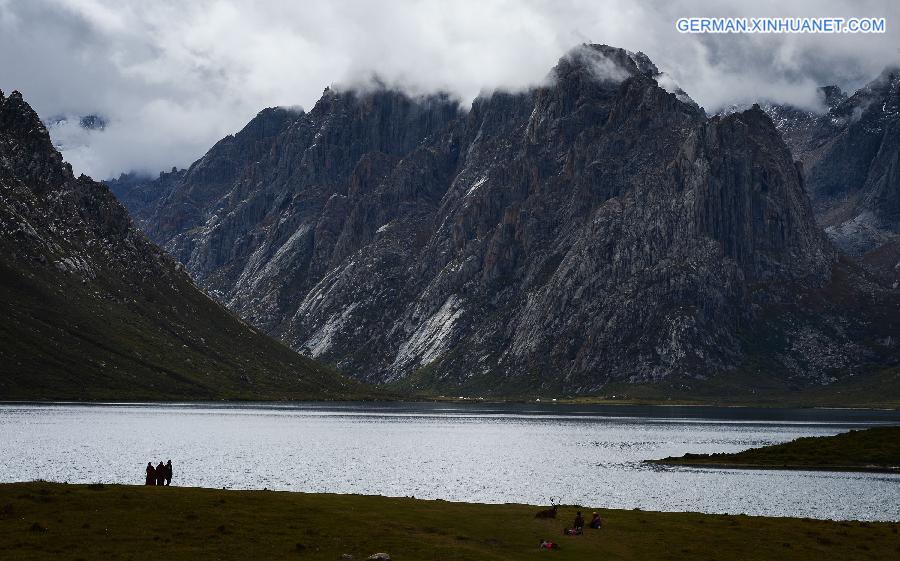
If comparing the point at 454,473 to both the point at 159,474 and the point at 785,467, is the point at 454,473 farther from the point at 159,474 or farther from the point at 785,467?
the point at 159,474

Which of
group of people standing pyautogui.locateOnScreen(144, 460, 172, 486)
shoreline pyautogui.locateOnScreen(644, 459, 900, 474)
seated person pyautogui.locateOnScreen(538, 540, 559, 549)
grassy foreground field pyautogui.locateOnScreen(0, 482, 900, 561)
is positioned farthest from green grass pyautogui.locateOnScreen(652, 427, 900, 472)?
seated person pyautogui.locateOnScreen(538, 540, 559, 549)

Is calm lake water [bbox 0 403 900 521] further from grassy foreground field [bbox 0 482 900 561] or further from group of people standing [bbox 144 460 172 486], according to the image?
grassy foreground field [bbox 0 482 900 561]

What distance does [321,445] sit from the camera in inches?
7008

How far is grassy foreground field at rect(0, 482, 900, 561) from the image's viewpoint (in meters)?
53.6

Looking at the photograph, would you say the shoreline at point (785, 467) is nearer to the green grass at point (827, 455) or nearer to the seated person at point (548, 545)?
the green grass at point (827, 455)

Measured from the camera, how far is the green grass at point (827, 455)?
13850 cm

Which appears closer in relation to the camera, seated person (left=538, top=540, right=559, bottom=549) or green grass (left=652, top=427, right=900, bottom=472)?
seated person (left=538, top=540, right=559, bottom=549)

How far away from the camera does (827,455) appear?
5655 inches

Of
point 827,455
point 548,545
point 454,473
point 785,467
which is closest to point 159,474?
point 548,545

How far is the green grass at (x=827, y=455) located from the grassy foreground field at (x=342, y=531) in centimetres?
6432

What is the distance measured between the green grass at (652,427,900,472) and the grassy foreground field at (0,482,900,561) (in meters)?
64.3

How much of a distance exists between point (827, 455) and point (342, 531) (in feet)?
338

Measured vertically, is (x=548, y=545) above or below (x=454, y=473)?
above

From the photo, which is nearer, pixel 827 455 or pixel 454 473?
pixel 454 473
